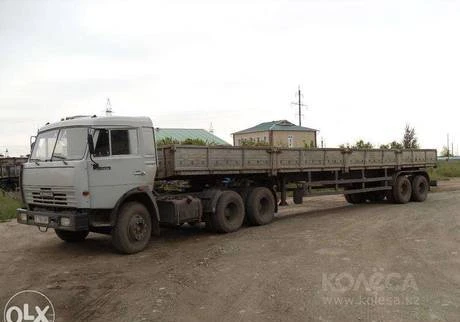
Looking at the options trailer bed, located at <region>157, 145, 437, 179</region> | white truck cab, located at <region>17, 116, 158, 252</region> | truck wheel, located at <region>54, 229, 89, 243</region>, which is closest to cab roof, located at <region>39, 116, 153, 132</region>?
white truck cab, located at <region>17, 116, 158, 252</region>

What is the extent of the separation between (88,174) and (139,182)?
1112 millimetres

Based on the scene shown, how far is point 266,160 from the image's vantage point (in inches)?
501

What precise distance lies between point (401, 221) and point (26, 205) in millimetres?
8917

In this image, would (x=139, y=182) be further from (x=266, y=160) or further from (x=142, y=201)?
(x=266, y=160)

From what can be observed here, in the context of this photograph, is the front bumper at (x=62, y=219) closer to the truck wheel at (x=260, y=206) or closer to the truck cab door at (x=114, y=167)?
the truck cab door at (x=114, y=167)

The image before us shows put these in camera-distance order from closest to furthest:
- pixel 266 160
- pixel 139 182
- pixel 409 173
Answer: pixel 139 182 → pixel 266 160 → pixel 409 173

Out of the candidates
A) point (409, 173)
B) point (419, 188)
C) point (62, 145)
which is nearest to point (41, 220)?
point (62, 145)

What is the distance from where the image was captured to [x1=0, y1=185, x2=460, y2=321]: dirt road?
5688 millimetres

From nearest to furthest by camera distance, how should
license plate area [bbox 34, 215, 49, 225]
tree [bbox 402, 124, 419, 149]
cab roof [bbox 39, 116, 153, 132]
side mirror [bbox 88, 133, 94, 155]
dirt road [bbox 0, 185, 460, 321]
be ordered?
dirt road [bbox 0, 185, 460, 321]
side mirror [bbox 88, 133, 94, 155]
license plate area [bbox 34, 215, 49, 225]
cab roof [bbox 39, 116, 153, 132]
tree [bbox 402, 124, 419, 149]

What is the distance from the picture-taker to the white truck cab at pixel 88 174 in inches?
344

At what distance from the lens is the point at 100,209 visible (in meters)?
9.08

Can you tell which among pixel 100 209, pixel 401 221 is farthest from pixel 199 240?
pixel 401 221

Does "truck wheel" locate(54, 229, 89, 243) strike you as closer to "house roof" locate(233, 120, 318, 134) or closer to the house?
the house

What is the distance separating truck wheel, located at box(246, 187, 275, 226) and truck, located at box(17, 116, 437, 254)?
1.0 inches
